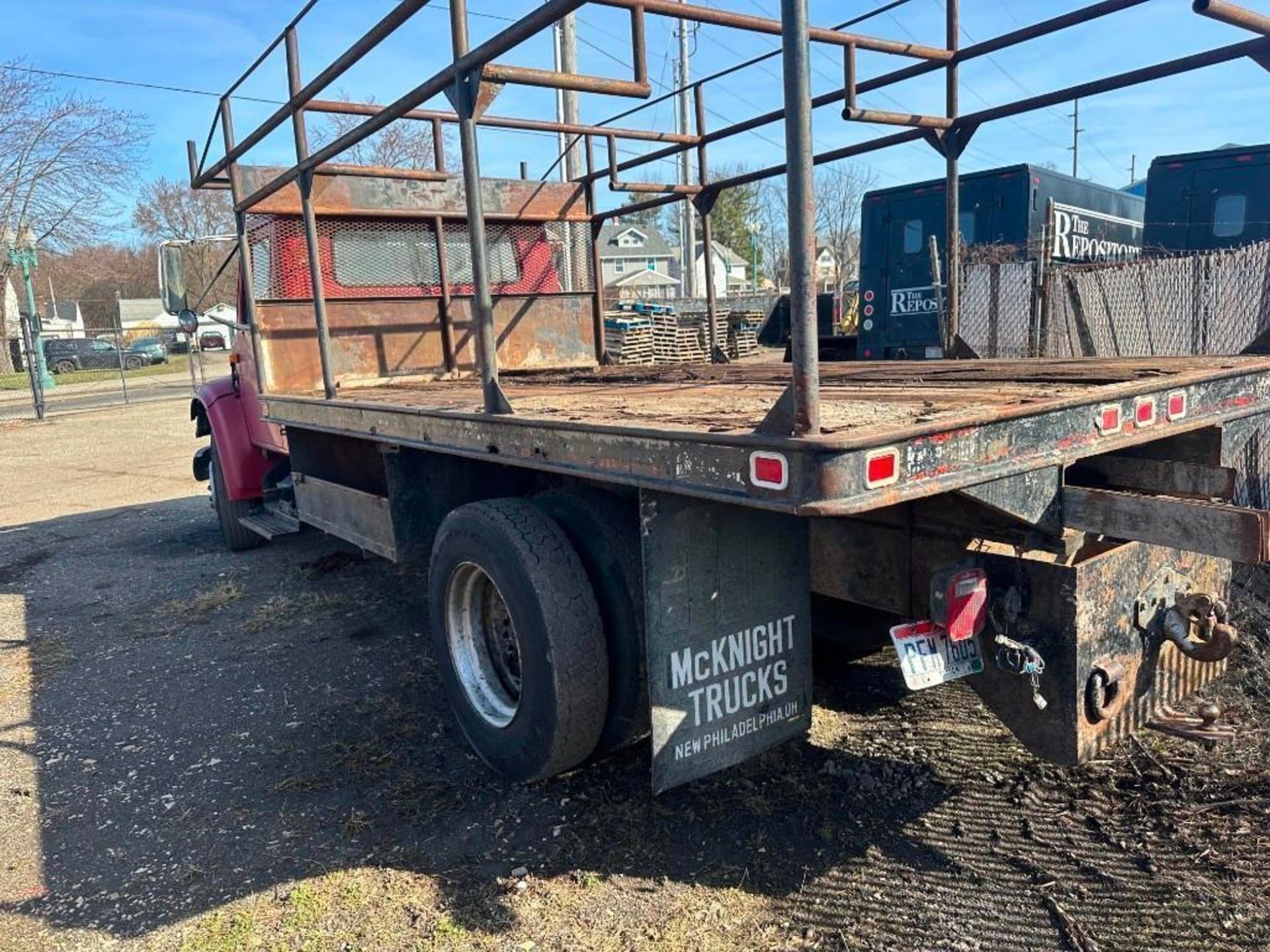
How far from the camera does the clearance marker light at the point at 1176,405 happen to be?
8.95 feet

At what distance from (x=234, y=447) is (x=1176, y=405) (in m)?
5.95

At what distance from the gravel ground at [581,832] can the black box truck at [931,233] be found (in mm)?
7615

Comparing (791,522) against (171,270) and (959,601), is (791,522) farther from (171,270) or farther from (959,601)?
(171,270)

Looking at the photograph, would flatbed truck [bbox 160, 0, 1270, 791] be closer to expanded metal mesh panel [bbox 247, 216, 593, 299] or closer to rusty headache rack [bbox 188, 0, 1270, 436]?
rusty headache rack [bbox 188, 0, 1270, 436]

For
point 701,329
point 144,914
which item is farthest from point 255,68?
point 701,329

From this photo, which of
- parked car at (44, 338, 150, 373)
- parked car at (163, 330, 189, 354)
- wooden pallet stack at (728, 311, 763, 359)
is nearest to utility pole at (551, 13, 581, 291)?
wooden pallet stack at (728, 311, 763, 359)

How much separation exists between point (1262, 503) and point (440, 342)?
5.02 meters

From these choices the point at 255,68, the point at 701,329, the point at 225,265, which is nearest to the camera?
the point at 255,68

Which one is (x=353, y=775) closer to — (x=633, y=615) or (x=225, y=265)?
(x=633, y=615)

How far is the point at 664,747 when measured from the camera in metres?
2.63

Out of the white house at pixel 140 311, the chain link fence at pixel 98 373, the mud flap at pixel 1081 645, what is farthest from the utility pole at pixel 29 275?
the white house at pixel 140 311

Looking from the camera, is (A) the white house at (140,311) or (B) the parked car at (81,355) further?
(A) the white house at (140,311)

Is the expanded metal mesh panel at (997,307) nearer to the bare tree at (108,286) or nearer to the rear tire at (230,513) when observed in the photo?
the rear tire at (230,513)

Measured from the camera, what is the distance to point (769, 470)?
202cm
